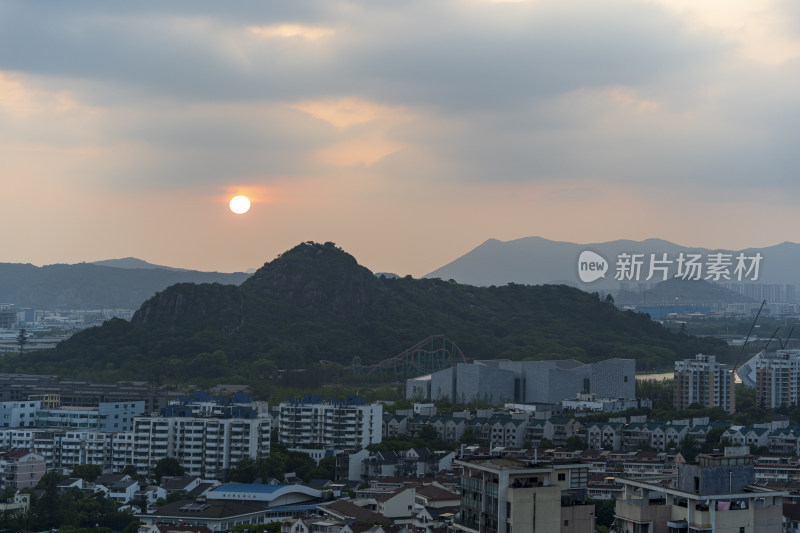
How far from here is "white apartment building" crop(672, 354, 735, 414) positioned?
146 feet

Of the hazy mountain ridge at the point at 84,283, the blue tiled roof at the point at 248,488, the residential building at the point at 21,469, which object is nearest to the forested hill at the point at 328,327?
the residential building at the point at 21,469

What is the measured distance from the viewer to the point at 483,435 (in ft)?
120

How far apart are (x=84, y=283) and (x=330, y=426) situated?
138 m

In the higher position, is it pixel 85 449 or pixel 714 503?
pixel 714 503

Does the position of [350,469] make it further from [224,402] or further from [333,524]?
[333,524]

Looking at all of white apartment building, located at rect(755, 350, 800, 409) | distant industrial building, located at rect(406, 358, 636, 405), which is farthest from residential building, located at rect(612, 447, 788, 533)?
distant industrial building, located at rect(406, 358, 636, 405)

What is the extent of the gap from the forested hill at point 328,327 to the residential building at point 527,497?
39.5 metres

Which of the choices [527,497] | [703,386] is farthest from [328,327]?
[527,497]

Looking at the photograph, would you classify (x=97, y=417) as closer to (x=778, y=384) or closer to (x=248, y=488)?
(x=248, y=488)

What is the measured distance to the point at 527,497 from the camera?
39.7 feet

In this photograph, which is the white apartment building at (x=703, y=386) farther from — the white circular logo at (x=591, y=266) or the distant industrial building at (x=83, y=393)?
the white circular logo at (x=591, y=266)

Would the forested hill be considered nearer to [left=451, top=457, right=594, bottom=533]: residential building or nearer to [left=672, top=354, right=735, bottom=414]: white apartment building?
[left=672, top=354, right=735, bottom=414]: white apartment building

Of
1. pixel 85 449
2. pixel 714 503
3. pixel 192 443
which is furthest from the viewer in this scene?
pixel 85 449

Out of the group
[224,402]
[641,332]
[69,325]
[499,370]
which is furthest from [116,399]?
[69,325]
